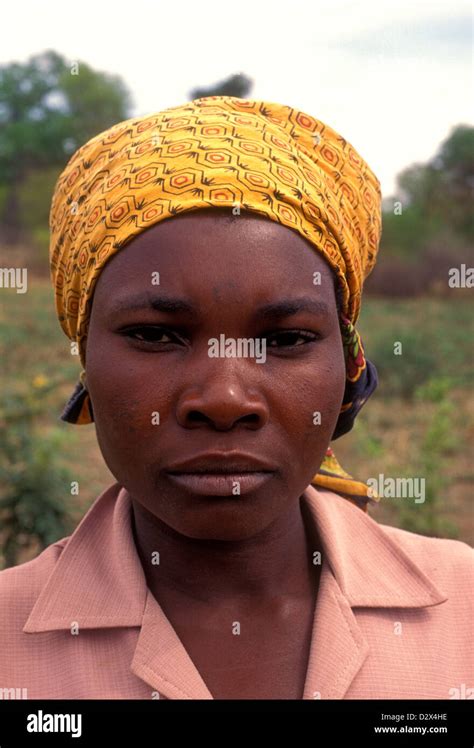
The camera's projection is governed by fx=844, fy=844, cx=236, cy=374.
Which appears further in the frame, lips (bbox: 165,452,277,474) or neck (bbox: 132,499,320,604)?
neck (bbox: 132,499,320,604)

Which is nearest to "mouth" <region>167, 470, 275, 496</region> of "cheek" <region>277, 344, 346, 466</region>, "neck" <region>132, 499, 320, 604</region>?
"cheek" <region>277, 344, 346, 466</region>

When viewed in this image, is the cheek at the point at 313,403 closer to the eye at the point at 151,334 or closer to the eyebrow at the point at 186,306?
the eyebrow at the point at 186,306

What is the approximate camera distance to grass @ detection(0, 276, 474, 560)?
5.02m

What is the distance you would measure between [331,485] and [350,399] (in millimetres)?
234

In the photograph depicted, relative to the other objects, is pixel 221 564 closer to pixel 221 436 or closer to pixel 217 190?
pixel 221 436

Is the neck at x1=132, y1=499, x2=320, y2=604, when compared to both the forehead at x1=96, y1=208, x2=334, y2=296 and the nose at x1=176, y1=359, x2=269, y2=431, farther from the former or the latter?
the forehead at x1=96, y1=208, x2=334, y2=296

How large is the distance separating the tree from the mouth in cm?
1307

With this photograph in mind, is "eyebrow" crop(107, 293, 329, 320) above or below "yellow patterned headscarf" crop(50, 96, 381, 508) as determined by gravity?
below

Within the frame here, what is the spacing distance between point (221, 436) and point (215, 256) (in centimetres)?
29

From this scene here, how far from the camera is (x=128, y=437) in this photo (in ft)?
4.67

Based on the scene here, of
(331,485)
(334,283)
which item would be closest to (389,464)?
(331,485)

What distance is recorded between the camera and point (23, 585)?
64.7 inches

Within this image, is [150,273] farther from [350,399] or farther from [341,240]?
[350,399]

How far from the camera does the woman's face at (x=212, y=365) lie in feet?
→ 4.49
